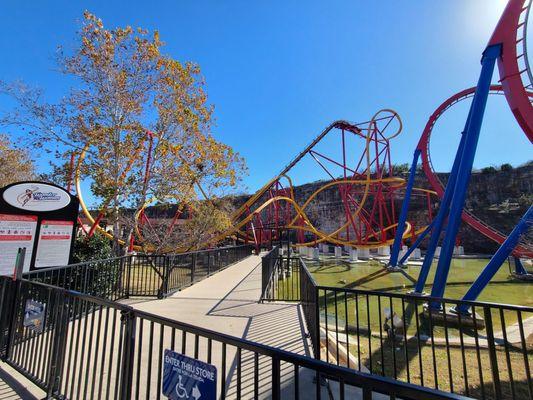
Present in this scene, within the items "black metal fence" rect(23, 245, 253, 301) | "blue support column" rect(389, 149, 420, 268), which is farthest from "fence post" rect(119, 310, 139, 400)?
"blue support column" rect(389, 149, 420, 268)

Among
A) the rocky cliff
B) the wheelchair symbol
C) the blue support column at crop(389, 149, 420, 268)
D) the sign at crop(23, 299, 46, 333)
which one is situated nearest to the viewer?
the wheelchair symbol

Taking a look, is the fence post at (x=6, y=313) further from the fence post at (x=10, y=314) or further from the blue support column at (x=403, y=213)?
the blue support column at (x=403, y=213)

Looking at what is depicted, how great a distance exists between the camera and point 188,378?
1892 mm

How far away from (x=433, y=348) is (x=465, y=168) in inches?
225

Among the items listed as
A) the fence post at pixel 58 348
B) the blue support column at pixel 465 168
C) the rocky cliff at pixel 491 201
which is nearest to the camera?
the fence post at pixel 58 348

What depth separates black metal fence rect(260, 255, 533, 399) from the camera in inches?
104

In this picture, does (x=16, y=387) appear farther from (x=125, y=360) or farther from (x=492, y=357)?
(x=492, y=357)

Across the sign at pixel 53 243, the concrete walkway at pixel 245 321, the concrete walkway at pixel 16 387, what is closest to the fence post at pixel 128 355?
the concrete walkway at pixel 245 321

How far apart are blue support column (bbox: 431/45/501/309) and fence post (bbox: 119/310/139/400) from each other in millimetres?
7182

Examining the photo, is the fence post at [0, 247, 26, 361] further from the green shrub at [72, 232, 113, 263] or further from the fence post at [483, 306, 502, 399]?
the fence post at [483, 306, 502, 399]

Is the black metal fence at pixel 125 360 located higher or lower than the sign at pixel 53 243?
lower

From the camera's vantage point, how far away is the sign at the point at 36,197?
481 centimetres

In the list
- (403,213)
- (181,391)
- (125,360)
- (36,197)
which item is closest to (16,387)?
(125,360)

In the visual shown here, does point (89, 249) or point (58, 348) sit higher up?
point (89, 249)
